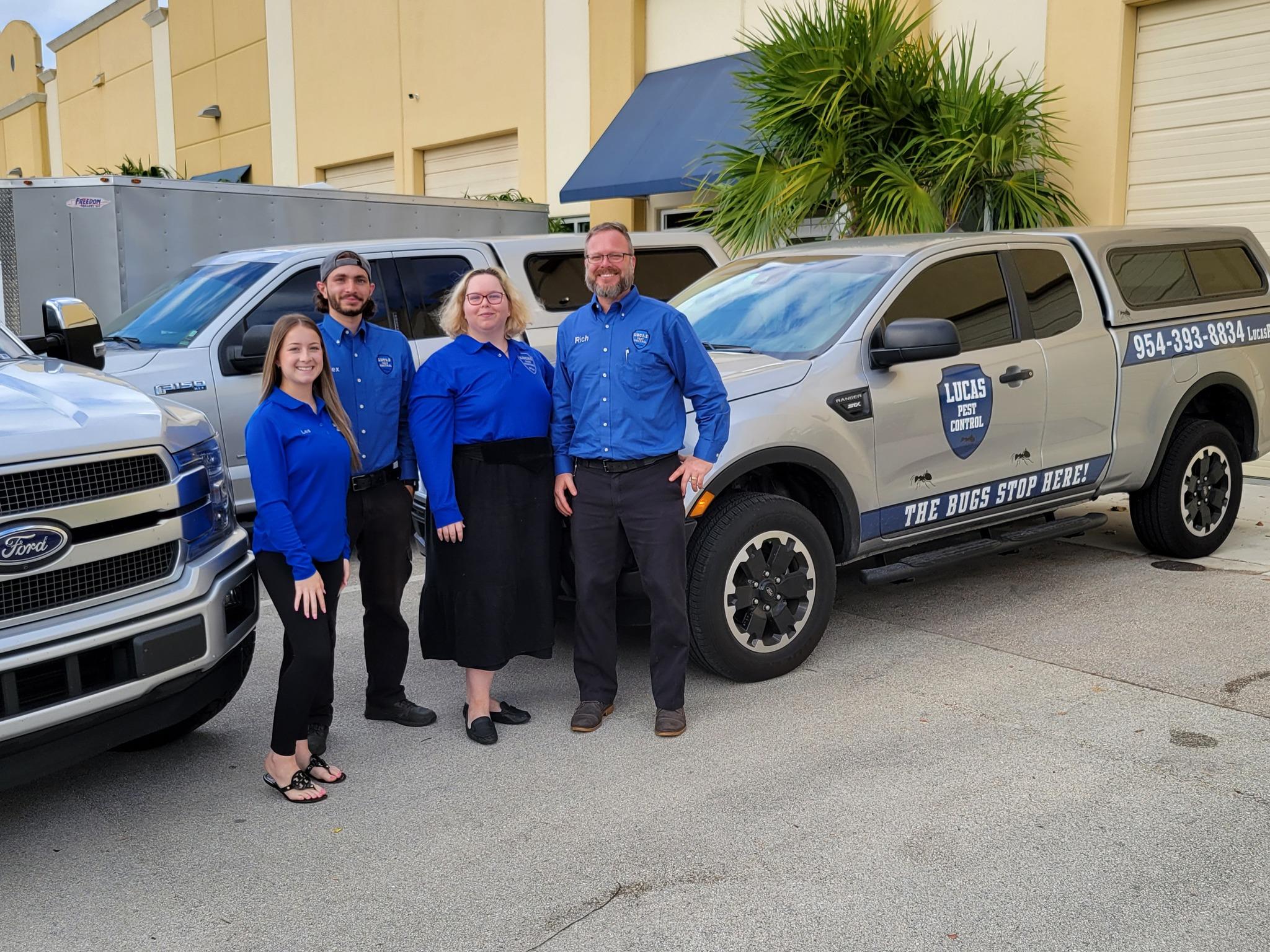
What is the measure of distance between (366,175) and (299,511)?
18.0m

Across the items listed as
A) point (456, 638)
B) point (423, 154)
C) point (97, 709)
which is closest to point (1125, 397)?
point (456, 638)

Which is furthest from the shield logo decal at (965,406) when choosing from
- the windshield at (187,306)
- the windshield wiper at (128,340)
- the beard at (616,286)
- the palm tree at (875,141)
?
the windshield wiper at (128,340)

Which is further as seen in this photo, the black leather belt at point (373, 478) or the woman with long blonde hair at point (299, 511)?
the black leather belt at point (373, 478)

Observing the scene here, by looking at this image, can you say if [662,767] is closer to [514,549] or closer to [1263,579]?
[514,549]

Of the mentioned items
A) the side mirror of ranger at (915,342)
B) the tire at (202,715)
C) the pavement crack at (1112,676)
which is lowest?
the pavement crack at (1112,676)

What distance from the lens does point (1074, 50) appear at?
10.4 meters

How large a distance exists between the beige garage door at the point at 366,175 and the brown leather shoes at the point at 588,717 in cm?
1631

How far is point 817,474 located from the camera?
5008mm

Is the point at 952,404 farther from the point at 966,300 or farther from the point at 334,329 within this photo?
the point at 334,329

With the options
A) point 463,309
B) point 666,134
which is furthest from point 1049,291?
point 666,134

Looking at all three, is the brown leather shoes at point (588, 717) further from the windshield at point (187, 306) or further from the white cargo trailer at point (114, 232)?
the white cargo trailer at point (114, 232)

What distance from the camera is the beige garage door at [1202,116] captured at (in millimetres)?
9477

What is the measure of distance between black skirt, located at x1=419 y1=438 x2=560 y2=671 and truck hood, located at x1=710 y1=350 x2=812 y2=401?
2.97 feet

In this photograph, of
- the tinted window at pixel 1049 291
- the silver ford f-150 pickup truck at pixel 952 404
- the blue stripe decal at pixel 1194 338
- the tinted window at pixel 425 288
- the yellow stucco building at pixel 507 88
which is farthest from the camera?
the yellow stucco building at pixel 507 88
